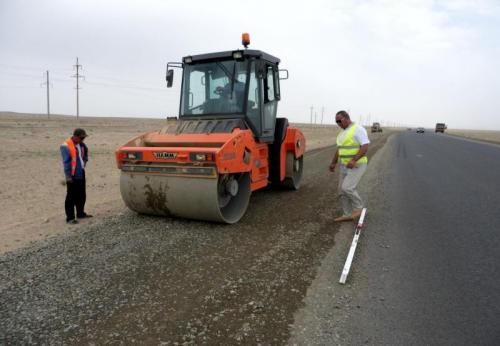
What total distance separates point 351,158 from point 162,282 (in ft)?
11.1

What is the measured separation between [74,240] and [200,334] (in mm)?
2689

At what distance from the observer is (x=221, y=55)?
6.09 metres

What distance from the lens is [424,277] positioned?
3.79 metres

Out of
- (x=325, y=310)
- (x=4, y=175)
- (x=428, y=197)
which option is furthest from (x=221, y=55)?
(x=4, y=175)

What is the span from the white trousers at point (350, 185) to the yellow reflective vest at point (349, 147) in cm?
13

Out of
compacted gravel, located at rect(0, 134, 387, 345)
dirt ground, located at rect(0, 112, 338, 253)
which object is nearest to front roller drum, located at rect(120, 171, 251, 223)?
compacted gravel, located at rect(0, 134, 387, 345)

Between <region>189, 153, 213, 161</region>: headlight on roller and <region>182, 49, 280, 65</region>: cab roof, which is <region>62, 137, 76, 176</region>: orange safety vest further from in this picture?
<region>182, 49, 280, 65</region>: cab roof

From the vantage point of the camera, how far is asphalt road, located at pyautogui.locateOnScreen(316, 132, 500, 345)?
2.85 meters

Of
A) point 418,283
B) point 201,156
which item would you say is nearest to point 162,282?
point 201,156

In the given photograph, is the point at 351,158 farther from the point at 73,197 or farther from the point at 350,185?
the point at 73,197

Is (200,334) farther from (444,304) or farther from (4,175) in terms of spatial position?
(4,175)

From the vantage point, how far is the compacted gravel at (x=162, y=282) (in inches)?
110

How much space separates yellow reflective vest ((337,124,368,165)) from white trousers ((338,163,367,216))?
0.13m

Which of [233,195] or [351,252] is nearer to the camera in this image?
[351,252]
